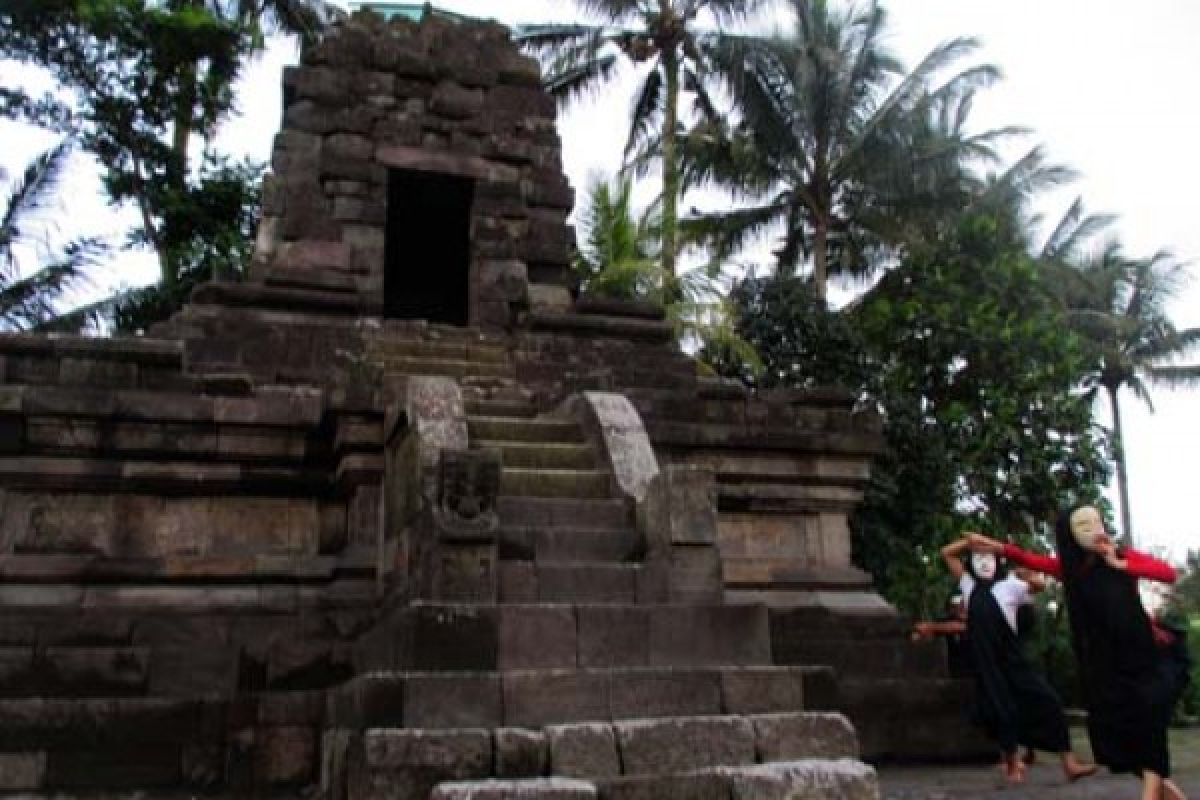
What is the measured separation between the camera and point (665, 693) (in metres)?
5.30

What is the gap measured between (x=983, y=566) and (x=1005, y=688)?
80 cm

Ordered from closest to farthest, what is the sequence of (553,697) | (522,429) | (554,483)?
(553,697) < (554,483) < (522,429)

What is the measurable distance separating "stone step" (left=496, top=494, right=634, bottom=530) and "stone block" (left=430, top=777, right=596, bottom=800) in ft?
6.10

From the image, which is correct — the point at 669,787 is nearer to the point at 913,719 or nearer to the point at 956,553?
the point at 956,553

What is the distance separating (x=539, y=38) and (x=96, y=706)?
24.1m

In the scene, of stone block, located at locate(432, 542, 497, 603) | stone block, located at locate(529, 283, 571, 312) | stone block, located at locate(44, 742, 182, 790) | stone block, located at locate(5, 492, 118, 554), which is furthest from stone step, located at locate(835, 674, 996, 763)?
stone block, located at locate(5, 492, 118, 554)

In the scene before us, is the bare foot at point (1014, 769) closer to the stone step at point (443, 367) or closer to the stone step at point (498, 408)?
the stone step at point (498, 408)

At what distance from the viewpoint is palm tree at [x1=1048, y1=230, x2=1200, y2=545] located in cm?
3042

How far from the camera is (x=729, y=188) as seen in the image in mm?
26156

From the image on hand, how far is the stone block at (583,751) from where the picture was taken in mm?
4789

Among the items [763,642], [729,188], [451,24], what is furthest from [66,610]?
[729,188]

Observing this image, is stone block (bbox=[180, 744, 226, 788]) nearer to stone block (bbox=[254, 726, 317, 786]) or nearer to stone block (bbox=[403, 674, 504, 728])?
stone block (bbox=[254, 726, 317, 786])

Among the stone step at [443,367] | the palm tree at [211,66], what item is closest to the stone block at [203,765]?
the stone step at [443,367]

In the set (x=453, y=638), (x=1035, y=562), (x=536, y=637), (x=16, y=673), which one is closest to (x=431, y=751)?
(x=453, y=638)
